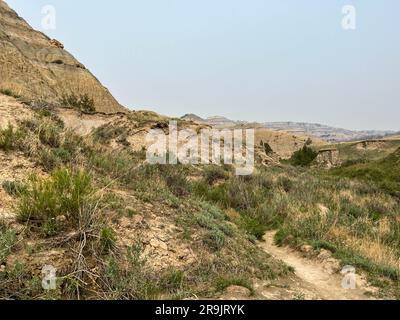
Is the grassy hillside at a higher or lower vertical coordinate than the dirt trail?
lower

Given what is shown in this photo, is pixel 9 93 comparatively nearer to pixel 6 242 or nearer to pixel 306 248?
pixel 6 242

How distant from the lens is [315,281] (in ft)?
21.9

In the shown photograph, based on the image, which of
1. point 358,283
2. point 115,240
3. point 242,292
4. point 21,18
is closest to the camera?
point 242,292

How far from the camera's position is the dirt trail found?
586cm

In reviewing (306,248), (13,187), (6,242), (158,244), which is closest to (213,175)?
(306,248)

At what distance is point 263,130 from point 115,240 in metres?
107

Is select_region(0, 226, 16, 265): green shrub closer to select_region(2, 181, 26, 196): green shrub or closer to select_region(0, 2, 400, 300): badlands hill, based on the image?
select_region(0, 2, 400, 300): badlands hill

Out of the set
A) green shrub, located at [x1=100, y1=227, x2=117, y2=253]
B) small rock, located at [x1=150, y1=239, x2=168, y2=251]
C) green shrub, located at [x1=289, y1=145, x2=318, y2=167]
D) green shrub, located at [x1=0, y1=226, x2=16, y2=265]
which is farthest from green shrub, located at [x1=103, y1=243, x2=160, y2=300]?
green shrub, located at [x1=289, y1=145, x2=318, y2=167]

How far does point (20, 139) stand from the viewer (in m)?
7.70

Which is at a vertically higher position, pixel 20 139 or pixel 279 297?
pixel 20 139

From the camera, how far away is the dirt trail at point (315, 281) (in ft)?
19.2

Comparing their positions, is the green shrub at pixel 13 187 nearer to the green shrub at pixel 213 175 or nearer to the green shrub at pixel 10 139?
the green shrub at pixel 10 139

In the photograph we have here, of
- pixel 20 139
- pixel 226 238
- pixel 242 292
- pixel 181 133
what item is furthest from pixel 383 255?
pixel 181 133

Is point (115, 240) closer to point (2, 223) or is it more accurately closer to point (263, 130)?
point (2, 223)
